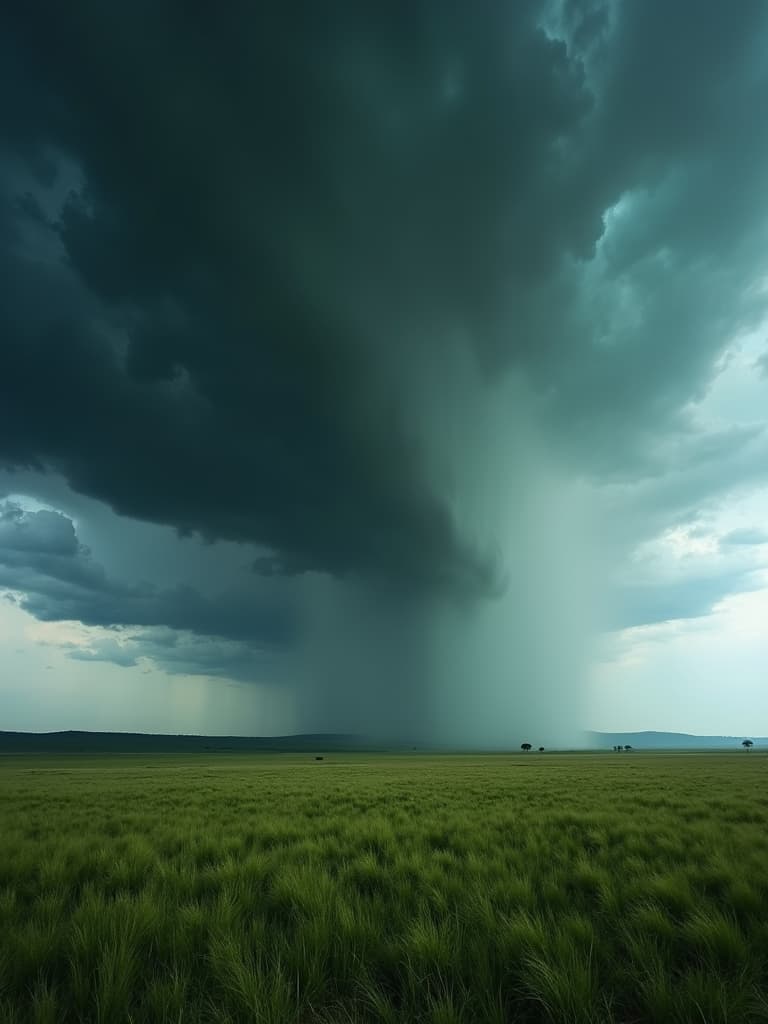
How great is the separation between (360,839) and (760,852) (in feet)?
20.1

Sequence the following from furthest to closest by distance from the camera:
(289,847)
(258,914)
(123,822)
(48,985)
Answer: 1. (123,822)
2. (289,847)
3. (258,914)
4. (48,985)

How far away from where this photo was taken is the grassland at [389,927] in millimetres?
3473

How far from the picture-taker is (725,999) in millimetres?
3273

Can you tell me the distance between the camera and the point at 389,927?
16.1 ft

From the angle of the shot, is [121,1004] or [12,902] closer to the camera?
[121,1004]

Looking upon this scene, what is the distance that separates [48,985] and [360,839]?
5928 millimetres

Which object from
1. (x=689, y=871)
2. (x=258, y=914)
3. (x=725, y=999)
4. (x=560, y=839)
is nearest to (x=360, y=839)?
(x=560, y=839)

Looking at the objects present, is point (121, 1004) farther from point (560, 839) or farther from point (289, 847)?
point (560, 839)

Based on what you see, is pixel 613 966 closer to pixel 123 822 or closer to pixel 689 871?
pixel 689 871

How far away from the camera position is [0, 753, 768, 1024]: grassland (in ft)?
11.4

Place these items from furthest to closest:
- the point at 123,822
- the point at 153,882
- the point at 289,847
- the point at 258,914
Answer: the point at 123,822
the point at 289,847
the point at 153,882
the point at 258,914

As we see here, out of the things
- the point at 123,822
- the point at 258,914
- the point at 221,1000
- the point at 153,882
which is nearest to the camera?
the point at 221,1000

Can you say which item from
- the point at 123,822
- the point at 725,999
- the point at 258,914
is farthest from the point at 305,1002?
the point at 123,822

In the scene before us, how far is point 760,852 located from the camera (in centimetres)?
742
